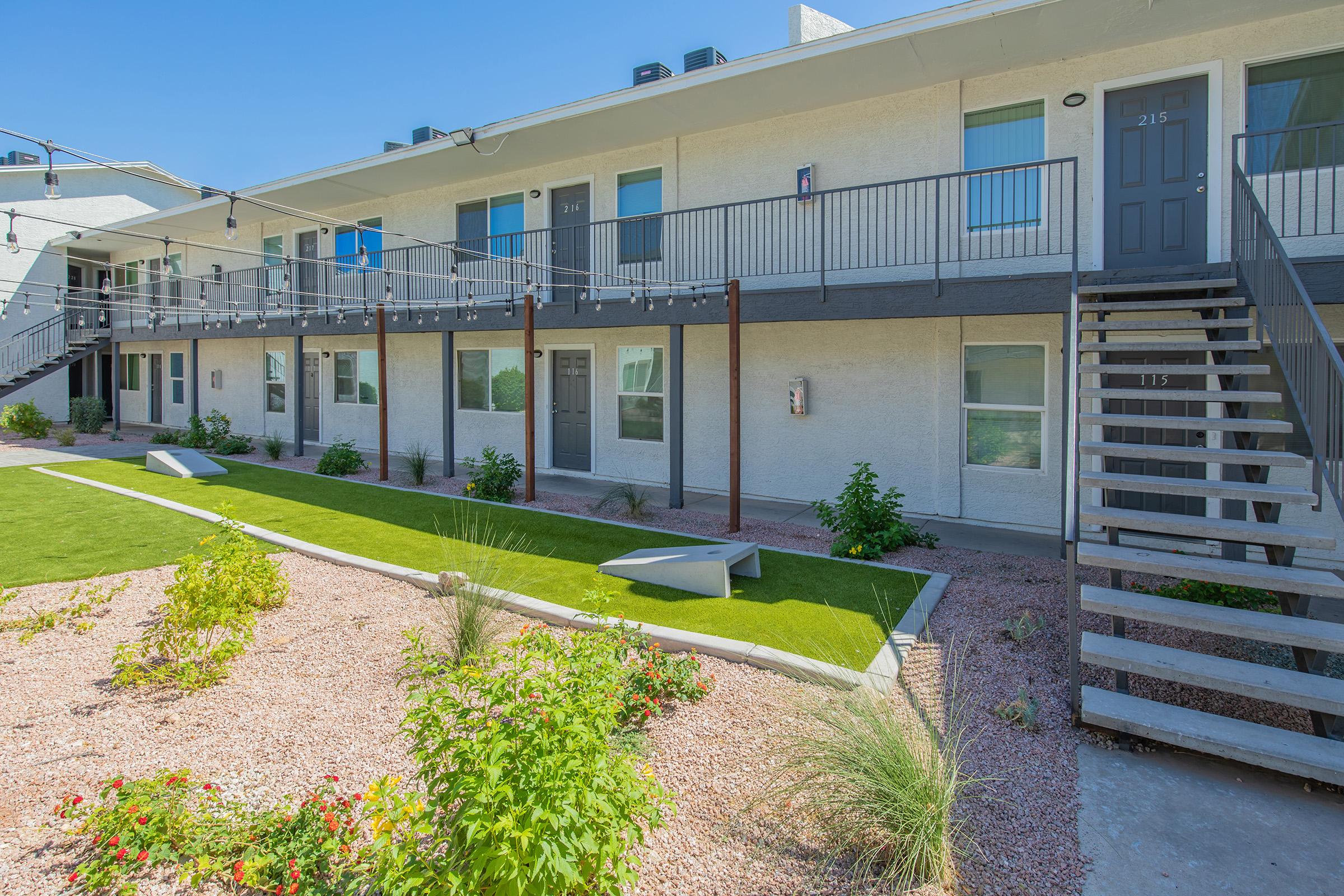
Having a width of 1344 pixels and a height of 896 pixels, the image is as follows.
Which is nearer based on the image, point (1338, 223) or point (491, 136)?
point (1338, 223)

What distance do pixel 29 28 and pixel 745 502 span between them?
15.4m

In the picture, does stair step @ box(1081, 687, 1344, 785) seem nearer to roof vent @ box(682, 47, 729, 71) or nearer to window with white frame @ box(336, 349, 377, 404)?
roof vent @ box(682, 47, 729, 71)

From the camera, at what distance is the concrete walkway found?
3135 mm

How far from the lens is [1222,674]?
425cm

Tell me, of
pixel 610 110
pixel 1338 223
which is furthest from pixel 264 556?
pixel 1338 223

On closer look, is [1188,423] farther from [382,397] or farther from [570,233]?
[382,397]

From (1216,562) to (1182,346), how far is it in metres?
2.12

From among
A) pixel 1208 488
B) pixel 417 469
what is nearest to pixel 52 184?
pixel 417 469

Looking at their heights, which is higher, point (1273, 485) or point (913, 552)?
point (1273, 485)

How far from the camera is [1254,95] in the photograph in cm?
802

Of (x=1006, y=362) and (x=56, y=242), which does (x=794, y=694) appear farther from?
(x=56, y=242)

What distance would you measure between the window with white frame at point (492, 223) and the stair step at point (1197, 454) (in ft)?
35.1

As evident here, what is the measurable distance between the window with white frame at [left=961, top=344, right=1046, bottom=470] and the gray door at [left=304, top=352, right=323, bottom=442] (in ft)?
50.3

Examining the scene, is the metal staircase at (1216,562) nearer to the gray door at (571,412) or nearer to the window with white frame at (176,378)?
the gray door at (571,412)
